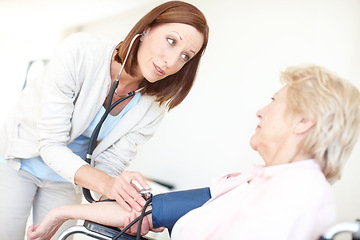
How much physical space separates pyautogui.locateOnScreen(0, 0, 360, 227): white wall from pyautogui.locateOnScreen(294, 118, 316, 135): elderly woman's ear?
130cm

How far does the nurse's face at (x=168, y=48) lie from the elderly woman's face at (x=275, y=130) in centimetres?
39

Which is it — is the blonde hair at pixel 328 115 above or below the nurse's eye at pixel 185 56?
below

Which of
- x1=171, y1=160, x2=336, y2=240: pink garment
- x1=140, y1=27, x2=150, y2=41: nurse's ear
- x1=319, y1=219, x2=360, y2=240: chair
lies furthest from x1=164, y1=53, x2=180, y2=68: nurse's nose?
x1=319, y1=219, x2=360, y2=240: chair

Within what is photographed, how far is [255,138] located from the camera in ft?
3.18

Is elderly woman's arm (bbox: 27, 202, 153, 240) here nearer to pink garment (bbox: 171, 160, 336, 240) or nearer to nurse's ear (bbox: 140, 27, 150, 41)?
pink garment (bbox: 171, 160, 336, 240)

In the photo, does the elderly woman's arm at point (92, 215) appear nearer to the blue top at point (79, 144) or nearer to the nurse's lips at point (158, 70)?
the blue top at point (79, 144)

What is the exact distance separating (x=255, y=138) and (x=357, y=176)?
1285 millimetres

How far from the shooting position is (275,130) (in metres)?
0.93

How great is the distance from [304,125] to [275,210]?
0.74 feet

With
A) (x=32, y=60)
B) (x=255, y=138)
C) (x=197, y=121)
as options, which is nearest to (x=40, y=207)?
(x=255, y=138)

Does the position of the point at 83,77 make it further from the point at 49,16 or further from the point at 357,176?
Answer: the point at 49,16

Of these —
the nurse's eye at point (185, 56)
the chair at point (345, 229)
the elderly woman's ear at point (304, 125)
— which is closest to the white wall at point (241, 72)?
the nurse's eye at point (185, 56)

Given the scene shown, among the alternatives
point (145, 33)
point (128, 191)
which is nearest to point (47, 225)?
point (128, 191)

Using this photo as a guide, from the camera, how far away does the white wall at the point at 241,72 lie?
2.32 metres
